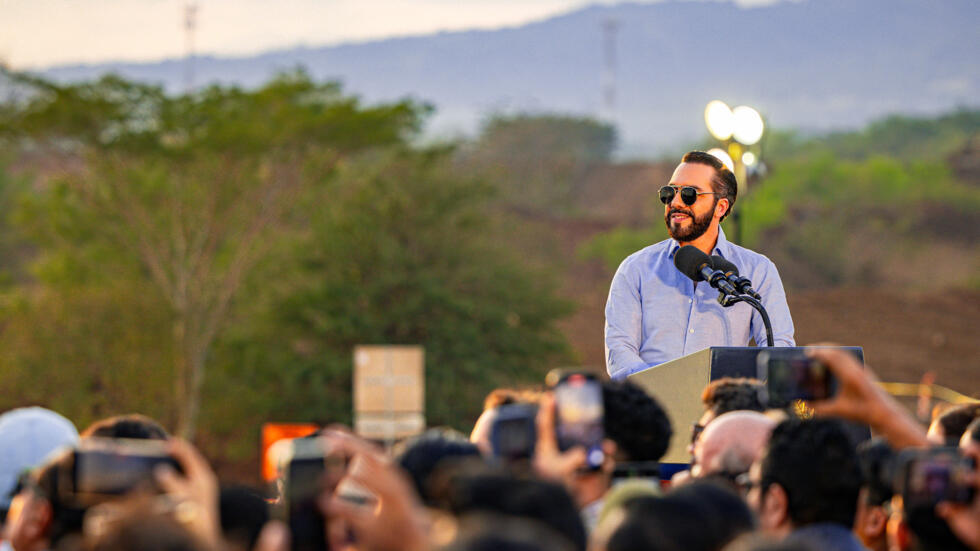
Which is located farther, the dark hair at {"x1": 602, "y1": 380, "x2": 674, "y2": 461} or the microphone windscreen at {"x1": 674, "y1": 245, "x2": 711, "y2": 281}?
the microphone windscreen at {"x1": 674, "y1": 245, "x2": 711, "y2": 281}

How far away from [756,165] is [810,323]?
102ft

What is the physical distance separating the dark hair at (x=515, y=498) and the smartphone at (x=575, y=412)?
300 millimetres

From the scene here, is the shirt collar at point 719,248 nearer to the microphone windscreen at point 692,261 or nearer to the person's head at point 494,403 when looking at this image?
the microphone windscreen at point 692,261

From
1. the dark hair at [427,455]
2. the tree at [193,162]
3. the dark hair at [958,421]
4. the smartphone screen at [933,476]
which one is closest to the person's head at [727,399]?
the dark hair at [958,421]

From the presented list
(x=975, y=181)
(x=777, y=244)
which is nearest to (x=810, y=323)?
(x=777, y=244)

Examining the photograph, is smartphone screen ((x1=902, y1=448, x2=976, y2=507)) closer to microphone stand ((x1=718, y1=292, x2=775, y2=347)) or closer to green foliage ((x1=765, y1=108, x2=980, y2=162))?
microphone stand ((x1=718, y1=292, x2=775, y2=347))

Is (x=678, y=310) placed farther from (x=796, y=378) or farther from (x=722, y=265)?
(x=796, y=378)

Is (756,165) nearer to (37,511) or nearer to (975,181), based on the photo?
(37,511)

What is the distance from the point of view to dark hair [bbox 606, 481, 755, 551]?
2.92 meters

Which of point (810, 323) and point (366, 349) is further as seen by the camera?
point (810, 323)

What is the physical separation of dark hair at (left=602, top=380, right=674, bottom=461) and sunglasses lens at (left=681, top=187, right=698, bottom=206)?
2043mm

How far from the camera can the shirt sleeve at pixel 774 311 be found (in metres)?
5.93

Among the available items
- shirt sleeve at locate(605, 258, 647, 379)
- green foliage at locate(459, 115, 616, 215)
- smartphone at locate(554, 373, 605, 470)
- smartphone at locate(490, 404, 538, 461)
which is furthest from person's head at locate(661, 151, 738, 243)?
green foliage at locate(459, 115, 616, 215)

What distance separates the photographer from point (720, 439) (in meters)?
4.09
